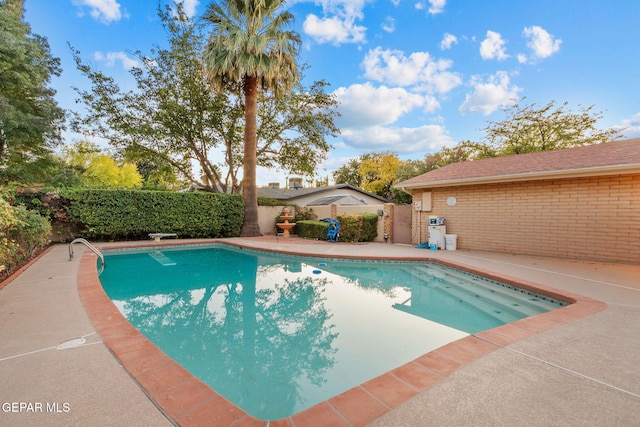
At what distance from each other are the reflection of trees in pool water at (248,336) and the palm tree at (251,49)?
9314 mm

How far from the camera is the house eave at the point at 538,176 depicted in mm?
6699

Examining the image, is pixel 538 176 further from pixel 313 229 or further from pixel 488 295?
pixel 313 229

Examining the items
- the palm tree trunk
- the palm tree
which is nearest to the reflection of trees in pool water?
the palm tree trunk

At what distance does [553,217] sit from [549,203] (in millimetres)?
435

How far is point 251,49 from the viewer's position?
11.6 m

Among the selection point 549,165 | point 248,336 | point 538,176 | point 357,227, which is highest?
point 549,165

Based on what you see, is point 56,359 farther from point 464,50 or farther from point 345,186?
point 345,186

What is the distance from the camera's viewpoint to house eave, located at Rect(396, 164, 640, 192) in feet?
22.0

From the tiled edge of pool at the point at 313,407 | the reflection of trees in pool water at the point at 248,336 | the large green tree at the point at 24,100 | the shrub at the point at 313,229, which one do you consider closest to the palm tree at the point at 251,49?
the shrub at the point at 313,229

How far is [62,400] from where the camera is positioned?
185 centimetres

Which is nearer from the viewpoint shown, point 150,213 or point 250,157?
point 150,213

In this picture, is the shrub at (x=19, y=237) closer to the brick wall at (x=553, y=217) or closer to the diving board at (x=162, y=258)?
the diving board at (x=162, y=258)

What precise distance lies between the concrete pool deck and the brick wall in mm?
5134

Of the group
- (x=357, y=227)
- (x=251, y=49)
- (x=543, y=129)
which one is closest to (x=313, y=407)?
(x=357, y=227)
